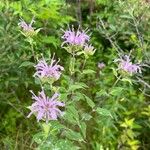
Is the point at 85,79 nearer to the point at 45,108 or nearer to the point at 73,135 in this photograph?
the point at 73,135

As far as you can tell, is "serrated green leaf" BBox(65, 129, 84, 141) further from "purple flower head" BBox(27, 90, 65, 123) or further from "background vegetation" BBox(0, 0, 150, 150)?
"background vegetation" BBox(0, 0, 150, 150)

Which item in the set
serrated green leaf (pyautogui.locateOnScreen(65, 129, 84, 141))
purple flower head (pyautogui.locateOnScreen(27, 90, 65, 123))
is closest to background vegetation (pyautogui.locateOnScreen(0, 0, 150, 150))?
serrated green leaf (pyautogui.locateOnScreen(65, 129, 84, 141))

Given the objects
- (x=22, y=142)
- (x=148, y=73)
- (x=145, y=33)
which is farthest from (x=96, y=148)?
(x=145, y=33)

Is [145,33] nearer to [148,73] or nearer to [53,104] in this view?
[148,73]

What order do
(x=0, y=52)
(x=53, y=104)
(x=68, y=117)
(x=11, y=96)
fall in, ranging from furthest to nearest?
(x=11, y=96)
(x=0, y=52)
(x=68, y=117)
(x=53, y=104)

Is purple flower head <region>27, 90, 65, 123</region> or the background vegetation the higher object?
the background vegetation

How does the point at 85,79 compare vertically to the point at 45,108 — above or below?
above

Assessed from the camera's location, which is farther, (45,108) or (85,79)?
(85,79)

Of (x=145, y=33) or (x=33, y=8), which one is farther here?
(x=145, y=33)

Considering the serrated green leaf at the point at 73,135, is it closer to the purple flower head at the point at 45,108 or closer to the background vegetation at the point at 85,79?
the purple flower head at the point at 45,108

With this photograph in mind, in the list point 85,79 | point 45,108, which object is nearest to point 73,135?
point 45,108

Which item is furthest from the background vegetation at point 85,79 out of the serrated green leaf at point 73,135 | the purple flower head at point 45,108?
the purple flower head at point 45,108
